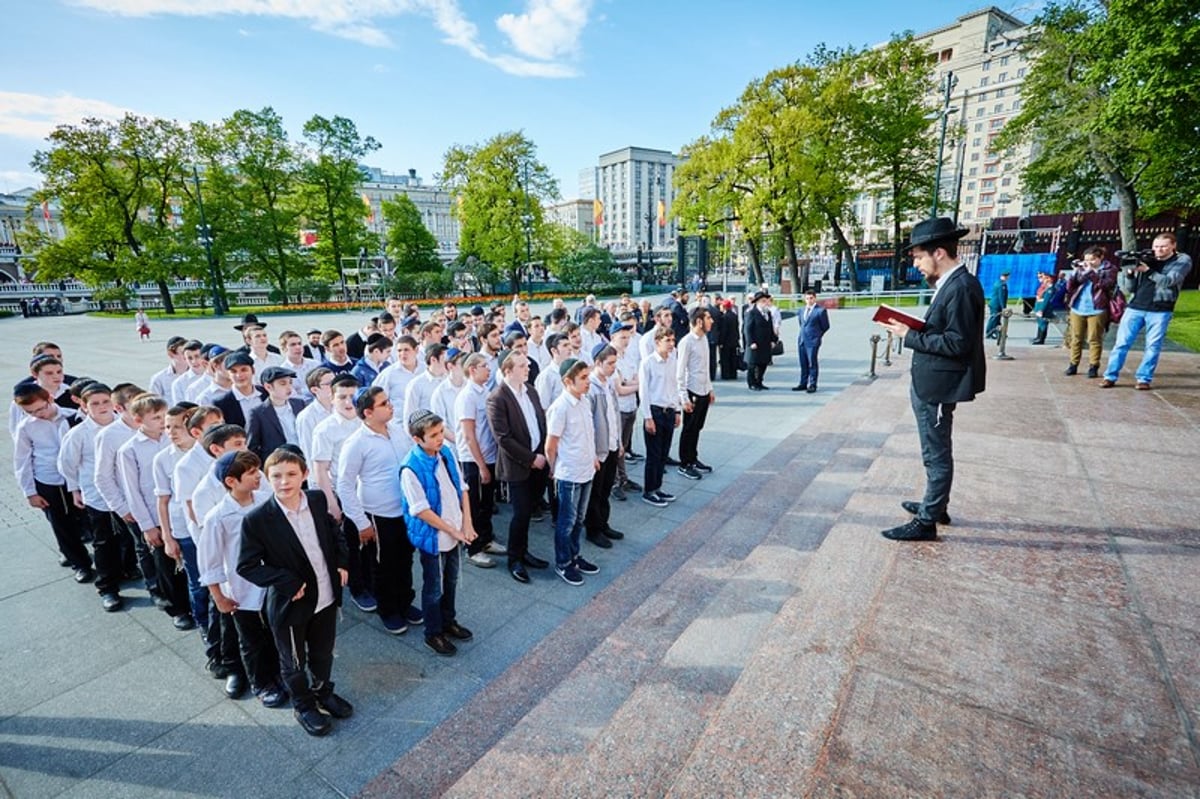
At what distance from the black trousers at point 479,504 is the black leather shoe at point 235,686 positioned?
2095mm

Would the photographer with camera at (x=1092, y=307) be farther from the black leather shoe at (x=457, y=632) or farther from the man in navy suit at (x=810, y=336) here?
the black leather shoe at (x=457, y=632)

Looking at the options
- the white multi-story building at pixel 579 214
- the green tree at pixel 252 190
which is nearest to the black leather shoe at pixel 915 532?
the green tree at pixel 252 190

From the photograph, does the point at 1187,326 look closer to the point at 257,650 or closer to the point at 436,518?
the point at 436,518

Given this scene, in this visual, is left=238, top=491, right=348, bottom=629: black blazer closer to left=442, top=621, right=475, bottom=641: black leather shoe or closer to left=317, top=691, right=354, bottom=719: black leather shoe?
left=317, top=691, right=354, bottom=719: black leather shoe

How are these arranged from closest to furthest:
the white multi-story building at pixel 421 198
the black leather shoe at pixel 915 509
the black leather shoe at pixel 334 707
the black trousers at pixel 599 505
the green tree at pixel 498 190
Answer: the black leather shoe at pixel 334 707, the black leather shoe at pixel 915 509, the black trousers at pixel 599 505, the green tree at pixel 498 190, the white multi-story building at pixel 421 198

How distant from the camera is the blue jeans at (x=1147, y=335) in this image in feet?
23.3

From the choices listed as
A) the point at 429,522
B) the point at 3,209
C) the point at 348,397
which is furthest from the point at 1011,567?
the point at 3,209

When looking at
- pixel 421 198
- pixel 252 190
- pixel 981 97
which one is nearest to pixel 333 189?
pixel 252 190

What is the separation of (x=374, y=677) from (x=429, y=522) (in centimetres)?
114

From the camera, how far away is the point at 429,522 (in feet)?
11.7

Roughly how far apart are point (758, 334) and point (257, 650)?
10.3m

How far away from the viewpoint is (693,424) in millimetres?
7148

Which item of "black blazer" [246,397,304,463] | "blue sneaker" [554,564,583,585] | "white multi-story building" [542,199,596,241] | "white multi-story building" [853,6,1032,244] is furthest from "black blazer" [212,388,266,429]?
"white multi-story building" [542,199,596,241]

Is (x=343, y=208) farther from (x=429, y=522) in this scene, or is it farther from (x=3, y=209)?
(x=3, y=209)
